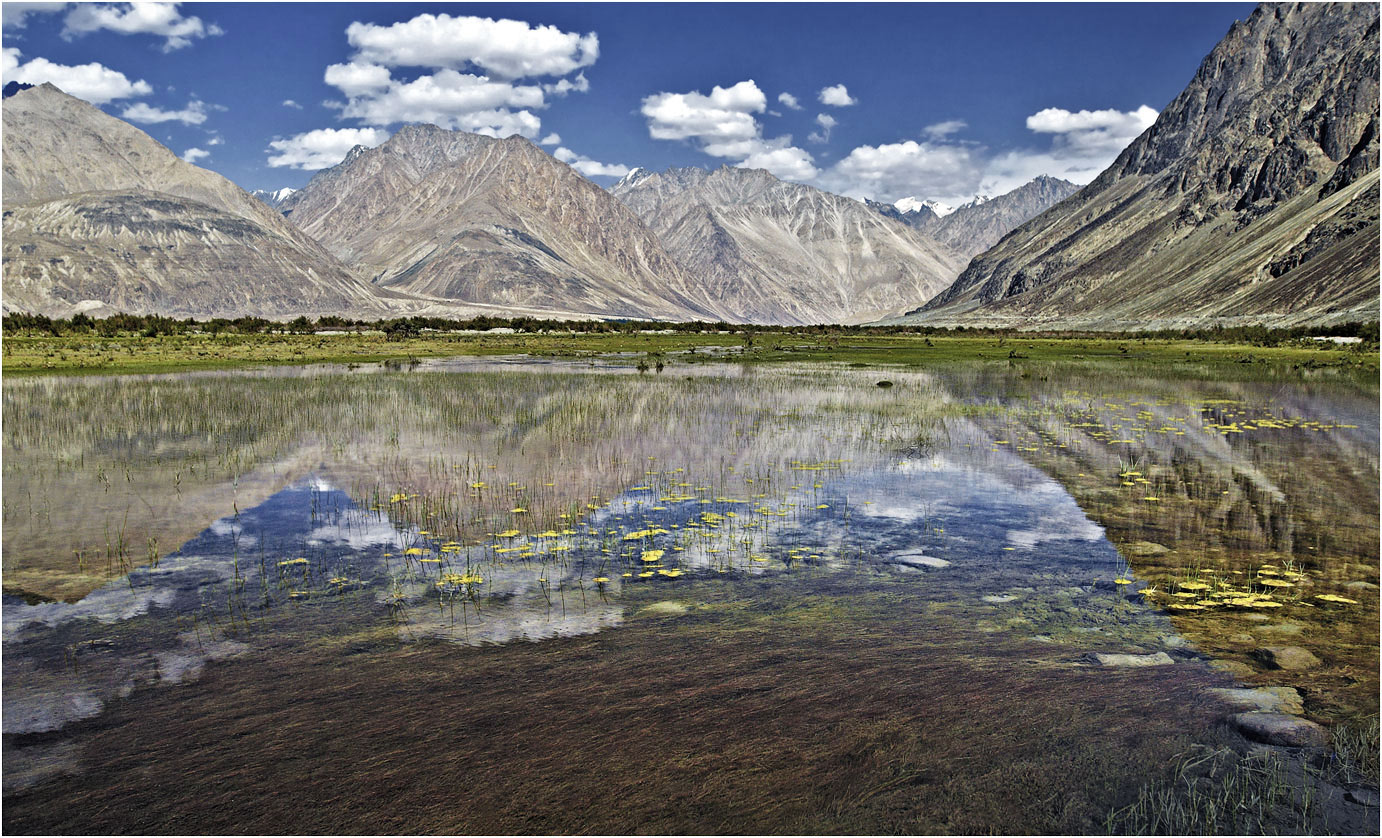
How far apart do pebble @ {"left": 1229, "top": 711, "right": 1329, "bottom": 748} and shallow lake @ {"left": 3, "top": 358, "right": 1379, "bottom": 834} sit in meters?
0.32

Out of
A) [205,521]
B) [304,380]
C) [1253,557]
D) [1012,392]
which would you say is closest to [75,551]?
[205,521]

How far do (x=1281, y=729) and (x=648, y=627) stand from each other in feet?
23.9

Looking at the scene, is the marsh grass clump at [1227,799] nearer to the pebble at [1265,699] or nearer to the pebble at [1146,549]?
the pebble at [1265,699]

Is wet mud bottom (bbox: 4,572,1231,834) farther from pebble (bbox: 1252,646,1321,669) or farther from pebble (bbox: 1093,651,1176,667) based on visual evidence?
pebble (bbox: 1252,646,1321,669)

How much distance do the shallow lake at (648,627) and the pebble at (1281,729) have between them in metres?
0.32

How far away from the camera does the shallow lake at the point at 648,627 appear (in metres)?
7.75

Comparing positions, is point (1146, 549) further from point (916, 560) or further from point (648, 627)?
point (648, 627)

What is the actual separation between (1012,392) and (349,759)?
44479 mm

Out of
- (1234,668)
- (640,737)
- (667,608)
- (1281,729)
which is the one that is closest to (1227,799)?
(1281,729)

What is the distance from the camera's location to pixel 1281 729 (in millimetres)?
8688

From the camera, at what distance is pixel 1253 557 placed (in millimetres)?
14891

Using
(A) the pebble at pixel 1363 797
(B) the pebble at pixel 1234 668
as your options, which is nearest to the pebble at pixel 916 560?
(B) the pebble at pixel 1234 668

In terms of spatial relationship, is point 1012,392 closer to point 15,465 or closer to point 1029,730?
point 1029,730

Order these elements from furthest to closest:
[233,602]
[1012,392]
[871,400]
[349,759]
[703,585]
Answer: [1012,392] < [871,400] < [703,585] < [233,602] < [349,759]
